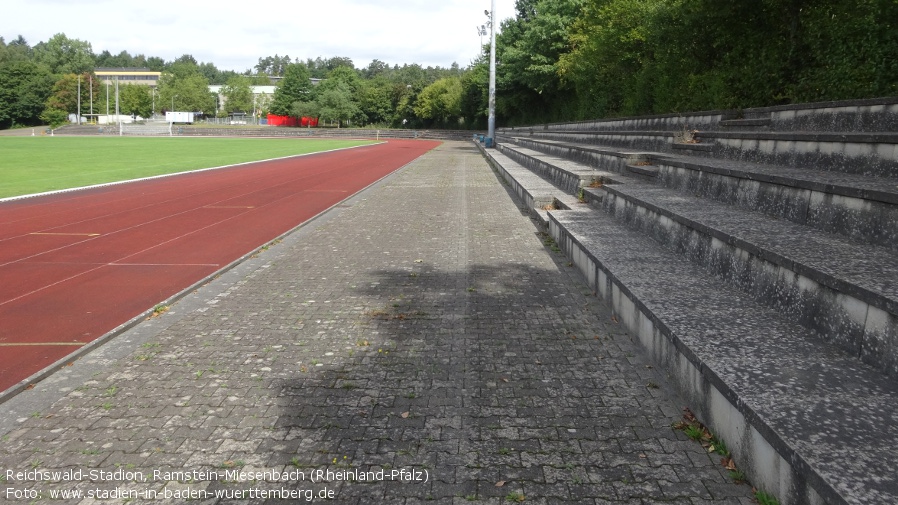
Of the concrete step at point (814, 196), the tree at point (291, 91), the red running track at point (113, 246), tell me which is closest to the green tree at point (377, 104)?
the tree at point (291, 91)

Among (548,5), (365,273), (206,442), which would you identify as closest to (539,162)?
(365,273)

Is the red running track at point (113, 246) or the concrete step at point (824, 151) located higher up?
the concrete step at point (824, 151)

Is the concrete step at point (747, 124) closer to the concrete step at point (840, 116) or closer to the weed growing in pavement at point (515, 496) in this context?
the concrete step at point (840, 116)

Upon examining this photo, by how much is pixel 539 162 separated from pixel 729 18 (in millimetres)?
6426

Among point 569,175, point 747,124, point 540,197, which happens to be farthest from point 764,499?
point 569,175

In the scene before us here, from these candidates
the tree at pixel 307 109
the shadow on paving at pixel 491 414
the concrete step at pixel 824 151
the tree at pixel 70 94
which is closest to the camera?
the shadow on paving at pixel 491 414

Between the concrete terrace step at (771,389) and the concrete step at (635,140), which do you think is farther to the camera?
the concrete step at (635,140)

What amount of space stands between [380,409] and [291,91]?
4958 inches

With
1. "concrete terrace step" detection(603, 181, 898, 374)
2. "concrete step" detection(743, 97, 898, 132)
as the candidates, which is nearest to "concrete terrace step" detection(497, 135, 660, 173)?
"concrete step" detection(743, 97, 898, 132)

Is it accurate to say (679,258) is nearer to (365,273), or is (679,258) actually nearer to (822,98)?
(365,273)

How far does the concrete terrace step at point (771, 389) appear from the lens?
256 centimetres

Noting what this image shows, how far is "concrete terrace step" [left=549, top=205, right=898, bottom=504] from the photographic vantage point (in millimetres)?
2564

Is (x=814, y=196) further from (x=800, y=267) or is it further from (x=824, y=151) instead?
(x=800, y=267)

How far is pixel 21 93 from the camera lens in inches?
4008
